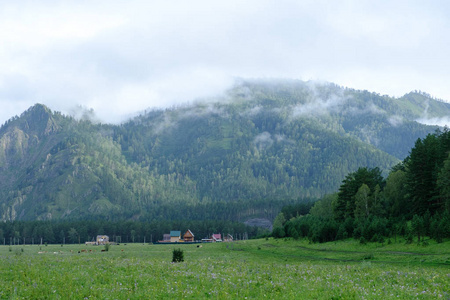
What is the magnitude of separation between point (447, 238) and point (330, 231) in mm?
33538

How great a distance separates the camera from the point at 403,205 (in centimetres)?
9781

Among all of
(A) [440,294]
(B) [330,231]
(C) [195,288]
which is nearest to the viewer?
(A) [440,294]

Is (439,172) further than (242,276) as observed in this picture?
Yes

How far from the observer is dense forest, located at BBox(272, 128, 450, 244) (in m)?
72.6

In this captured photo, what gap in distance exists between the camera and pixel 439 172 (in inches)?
3130

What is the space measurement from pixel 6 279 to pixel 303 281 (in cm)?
1948

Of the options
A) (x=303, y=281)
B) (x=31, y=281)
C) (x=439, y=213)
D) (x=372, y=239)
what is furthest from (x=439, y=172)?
(x=31, y=281)

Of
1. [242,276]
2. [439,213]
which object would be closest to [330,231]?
[439,213]

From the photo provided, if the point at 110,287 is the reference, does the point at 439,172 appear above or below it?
above

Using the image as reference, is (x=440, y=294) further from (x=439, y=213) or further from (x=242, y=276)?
(x=439, y=213)

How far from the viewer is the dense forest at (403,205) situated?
7262 centimetres

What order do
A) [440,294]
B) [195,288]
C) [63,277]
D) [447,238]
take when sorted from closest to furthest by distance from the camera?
[440,294] < [195,288] < [63,277] < [447,238]

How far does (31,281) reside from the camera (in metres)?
25.4

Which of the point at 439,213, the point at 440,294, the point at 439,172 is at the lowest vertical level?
the point at 440,294
